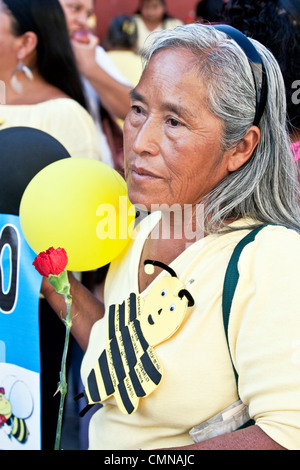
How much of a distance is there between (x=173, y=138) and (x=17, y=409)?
32.6 inches

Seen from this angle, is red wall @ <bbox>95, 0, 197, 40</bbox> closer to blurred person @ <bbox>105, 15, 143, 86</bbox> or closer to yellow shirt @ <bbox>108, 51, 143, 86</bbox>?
blurred person @ <bbox>105, 15, 143, 86</bbox>

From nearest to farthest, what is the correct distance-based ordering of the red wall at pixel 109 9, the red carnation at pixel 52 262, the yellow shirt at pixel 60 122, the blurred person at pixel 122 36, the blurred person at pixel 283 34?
the red carnation at pixel 52 262 → the blurred person at pixel 283 34 → the yellow shirt at pixel 60 122 → the blurred person at pixel 122 36 → the red wall at pixel 109 9

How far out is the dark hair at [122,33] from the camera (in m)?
4.65

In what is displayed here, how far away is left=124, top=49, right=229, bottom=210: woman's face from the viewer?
120 centimetres

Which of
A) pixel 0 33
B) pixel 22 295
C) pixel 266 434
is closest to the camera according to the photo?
pixel 266 434

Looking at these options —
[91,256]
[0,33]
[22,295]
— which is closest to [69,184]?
[91,256]

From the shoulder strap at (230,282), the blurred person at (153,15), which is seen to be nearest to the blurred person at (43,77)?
the shoulder strap at (230,282)

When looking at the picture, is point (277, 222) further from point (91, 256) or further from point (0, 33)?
point (0, 33)

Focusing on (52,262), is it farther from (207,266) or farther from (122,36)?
(122,36)

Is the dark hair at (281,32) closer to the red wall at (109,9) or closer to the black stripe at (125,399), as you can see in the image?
the black stripe at (125,399)

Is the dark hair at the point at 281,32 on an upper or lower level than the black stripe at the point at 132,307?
upper

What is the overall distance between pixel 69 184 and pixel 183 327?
473 millimetres

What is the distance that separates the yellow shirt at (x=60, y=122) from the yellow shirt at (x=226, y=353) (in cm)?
86

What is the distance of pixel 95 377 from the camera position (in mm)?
1315
